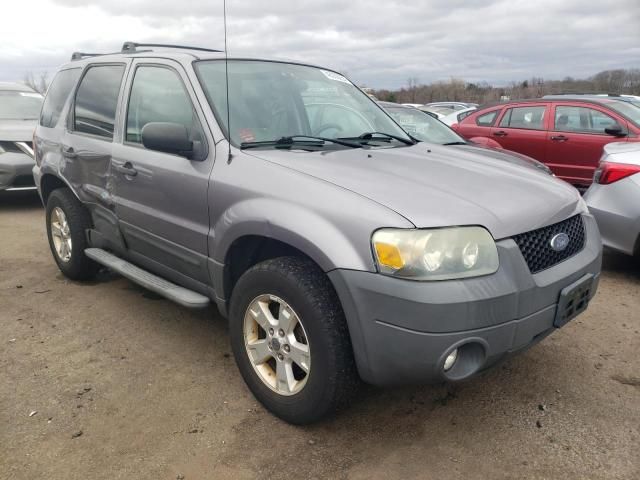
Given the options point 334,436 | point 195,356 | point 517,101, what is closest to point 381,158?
point 334,436

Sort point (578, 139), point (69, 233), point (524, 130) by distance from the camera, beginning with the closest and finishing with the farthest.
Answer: point (69, 233), point (578, 139), point (524, 130)

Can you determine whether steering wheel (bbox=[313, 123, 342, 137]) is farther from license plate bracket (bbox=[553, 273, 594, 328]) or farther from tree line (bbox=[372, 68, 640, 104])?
tree line (bbox=[372, 68, 640, 104])

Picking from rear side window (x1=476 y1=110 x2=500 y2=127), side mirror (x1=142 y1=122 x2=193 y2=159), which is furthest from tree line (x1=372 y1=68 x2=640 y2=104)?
side mirror (x1=142 y1=122 x2=193 y2=159)

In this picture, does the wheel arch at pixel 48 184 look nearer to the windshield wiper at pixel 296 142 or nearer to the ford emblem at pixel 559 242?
the windshield wiper at pixel 296 142

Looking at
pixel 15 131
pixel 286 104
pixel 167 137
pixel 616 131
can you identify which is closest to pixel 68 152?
pixel 167 137

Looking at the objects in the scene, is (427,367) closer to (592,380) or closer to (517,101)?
(592,380)

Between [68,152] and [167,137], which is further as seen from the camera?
[68,152]

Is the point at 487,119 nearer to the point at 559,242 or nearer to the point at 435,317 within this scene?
the point at 559,242

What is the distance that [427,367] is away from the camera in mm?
Answer: 2141

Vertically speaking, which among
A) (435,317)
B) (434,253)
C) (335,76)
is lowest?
(435,317)

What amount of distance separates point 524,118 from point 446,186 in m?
6.49

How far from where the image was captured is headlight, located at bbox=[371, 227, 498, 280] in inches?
82.5

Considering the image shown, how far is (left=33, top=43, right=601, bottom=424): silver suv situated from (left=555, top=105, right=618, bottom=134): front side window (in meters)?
4.89

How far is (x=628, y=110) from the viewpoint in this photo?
24.8ft
